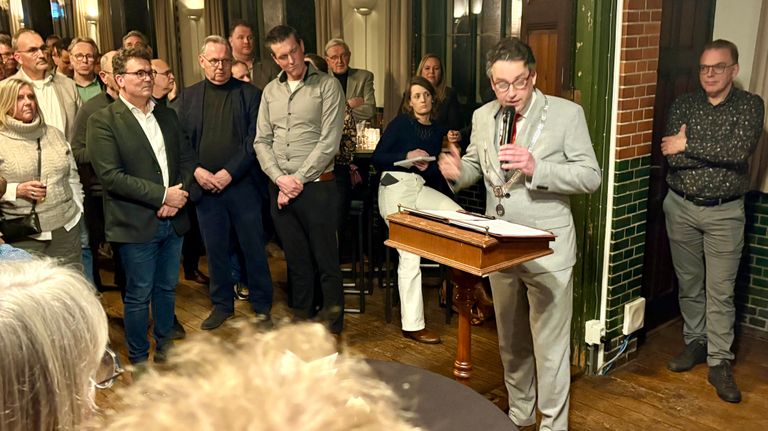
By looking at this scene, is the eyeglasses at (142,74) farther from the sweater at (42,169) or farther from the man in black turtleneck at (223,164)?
the man in black turtleneck at (223,164)

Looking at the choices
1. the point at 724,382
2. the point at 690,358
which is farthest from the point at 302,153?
the point at 724,382

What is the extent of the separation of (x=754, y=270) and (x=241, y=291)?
3.38 meters

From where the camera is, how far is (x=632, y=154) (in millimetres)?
3611

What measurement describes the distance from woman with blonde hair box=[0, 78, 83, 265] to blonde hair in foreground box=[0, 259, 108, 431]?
2.50 metres

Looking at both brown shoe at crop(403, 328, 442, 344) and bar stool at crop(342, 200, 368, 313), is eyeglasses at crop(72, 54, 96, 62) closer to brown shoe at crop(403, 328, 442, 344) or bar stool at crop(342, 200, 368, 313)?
bar stool at crop(342, 200, 368, 313)

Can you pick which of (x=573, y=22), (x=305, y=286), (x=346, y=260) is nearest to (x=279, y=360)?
(x=573, y=22)

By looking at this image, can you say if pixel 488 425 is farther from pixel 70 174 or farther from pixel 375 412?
pixel 70 174

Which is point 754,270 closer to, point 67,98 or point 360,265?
point 360,265

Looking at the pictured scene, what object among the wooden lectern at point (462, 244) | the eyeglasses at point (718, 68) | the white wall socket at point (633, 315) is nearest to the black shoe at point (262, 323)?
the wooden lectern at point (462, 244)

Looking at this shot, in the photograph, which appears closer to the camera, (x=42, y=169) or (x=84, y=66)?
(x=42, y=169)

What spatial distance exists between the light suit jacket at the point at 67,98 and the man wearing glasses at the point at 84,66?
5.5 inches

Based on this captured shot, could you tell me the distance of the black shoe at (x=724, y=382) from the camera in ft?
11.4

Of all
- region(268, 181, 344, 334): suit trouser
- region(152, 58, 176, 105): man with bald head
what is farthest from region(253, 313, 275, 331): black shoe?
region(152, 58, 176, 105): man with bald head

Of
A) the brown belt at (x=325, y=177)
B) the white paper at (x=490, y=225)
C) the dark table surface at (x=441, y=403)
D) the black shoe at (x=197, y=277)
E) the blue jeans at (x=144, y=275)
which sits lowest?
the black shoe at (x=197, y=277)
